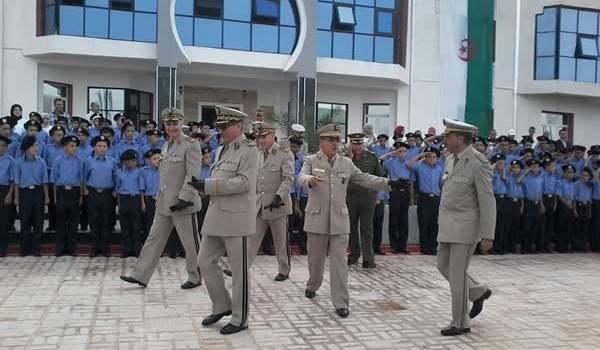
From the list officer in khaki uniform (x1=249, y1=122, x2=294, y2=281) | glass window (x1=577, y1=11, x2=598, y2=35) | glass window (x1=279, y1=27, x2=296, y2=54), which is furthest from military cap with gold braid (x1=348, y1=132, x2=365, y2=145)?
glass window (x1=577, y1=11, x2=598, y2=35)

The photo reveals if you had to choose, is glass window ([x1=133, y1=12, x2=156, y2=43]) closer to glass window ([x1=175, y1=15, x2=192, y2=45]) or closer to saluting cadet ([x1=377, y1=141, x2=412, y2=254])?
glass window ([x1=175, y1=15, x2=192, y2=45])

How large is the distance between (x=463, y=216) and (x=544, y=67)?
20.9m

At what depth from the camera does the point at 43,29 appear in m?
18.4

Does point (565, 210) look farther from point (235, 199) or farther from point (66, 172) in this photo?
point (66, 172)

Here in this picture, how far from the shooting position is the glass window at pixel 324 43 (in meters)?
20.9

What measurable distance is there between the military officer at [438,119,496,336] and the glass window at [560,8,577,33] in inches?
823

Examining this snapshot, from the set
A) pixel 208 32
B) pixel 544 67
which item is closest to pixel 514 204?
pixel 208 32

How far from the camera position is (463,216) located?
573cm

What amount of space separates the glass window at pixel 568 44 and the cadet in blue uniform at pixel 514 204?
15263 mm

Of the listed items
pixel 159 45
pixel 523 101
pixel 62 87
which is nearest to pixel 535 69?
pixel 523 101

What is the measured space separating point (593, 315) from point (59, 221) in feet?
24.3

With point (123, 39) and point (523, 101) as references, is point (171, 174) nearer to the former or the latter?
point (123, 39)

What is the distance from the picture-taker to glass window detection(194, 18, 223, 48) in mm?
19391

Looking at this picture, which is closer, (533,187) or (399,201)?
(399,201)
